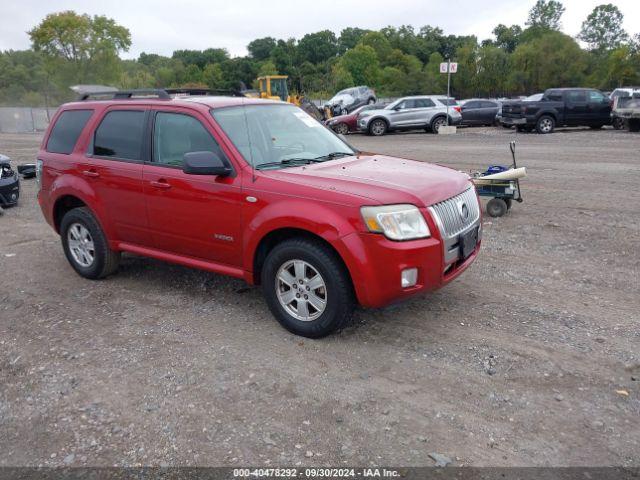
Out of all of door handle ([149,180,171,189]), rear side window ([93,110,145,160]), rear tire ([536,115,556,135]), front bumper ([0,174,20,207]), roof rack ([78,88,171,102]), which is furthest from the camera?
rear tire ([536,115,556,135])

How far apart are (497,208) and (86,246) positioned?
5604 millimetres

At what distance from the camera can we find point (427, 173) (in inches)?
180

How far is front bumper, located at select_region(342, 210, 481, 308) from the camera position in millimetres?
3850

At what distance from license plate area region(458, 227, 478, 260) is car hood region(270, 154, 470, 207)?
35cm

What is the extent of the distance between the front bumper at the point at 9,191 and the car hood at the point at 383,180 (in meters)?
7.13

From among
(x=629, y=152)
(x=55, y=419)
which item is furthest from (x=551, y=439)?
(x=629, y=152)

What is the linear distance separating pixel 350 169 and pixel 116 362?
2319mm

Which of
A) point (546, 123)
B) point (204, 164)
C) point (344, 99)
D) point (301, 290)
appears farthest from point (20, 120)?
point (301, 290)

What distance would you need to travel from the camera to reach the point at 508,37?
9369 centimetres

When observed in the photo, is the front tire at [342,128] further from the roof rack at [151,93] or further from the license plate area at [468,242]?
the license plate area at [468,242]

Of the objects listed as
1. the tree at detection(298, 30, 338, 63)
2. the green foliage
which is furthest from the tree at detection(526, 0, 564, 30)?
the tree at detection(298, 30, 338, 63)

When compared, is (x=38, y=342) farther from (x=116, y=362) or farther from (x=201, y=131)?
(x=201, y=131)

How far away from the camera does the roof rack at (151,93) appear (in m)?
5.35

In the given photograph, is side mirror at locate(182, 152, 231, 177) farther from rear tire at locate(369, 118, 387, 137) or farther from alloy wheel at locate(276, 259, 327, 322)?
rear tire at locate(369, 118, 387, 137)
